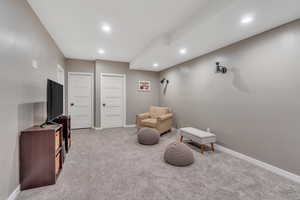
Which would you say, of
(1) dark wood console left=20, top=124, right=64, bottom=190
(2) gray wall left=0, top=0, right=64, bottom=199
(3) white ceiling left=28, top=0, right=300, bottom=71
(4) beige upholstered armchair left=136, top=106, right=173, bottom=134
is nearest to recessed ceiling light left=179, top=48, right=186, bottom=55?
(3) white ceiling left=28, top=0, right=300, bottom=71

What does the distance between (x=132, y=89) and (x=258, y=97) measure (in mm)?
4178

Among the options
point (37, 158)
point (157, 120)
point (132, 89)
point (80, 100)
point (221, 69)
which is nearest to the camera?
→ point (37, 158)

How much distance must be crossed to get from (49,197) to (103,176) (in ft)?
2.21

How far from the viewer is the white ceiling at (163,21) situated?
6.13 feet

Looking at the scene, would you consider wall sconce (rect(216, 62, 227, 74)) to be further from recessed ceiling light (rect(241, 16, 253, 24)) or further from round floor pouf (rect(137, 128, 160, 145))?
round floor pouf (rect(137, 128, 160, 145))

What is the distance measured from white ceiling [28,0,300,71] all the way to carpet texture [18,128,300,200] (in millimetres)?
2378

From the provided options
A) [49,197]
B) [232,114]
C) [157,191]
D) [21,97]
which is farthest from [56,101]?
[232,114]

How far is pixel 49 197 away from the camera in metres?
1.65

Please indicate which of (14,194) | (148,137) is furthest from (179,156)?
(14,194)

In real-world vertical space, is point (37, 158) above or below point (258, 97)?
below

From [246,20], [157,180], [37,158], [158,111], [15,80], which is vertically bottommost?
[157,180]

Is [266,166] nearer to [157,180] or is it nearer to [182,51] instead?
Result: [157,180]

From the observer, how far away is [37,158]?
182cm

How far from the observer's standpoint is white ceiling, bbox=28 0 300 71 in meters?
1.87
